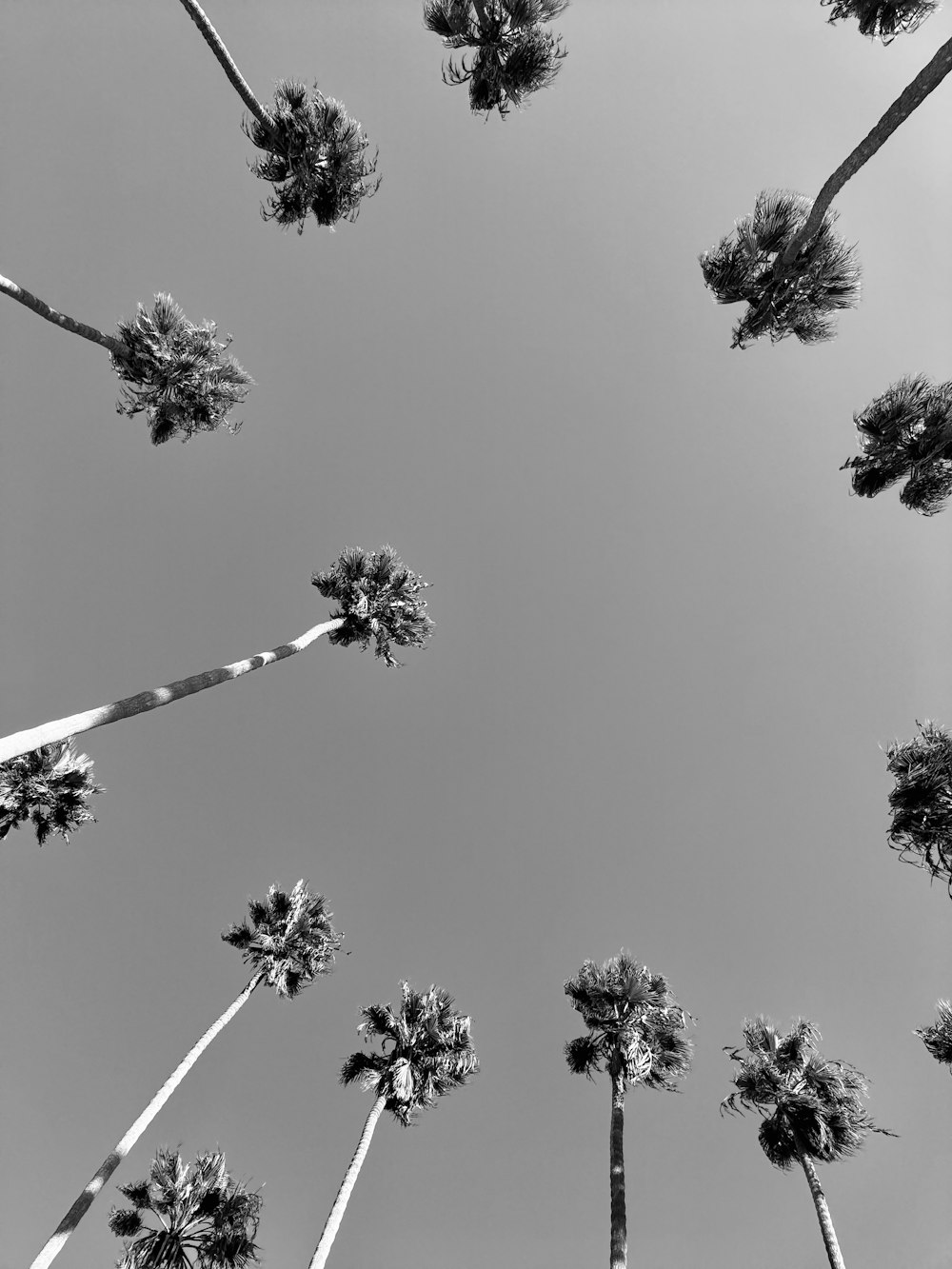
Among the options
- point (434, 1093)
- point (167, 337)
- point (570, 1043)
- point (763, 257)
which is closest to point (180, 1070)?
point (434, 1093)

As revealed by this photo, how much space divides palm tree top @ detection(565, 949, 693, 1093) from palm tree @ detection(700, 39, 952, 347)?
1374 cm

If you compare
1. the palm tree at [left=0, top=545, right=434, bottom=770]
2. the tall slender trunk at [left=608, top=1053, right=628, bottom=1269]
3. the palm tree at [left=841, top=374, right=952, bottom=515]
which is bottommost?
the tall slender trunk at [left=608, top=1053, right=628, bottom=1269]

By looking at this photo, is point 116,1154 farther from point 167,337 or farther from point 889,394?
point 889,394

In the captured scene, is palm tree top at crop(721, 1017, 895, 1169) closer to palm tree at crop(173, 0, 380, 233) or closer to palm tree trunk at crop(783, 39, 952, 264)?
palm tree trunk at crop(783, 39, 952, 264)

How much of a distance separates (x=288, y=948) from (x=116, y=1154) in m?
5.33

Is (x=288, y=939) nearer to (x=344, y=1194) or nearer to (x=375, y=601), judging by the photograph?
(x=344, y=1194)

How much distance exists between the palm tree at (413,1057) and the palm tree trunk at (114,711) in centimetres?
953

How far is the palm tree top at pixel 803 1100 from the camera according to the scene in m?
11.2

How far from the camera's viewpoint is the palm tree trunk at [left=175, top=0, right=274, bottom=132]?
26.3 feet

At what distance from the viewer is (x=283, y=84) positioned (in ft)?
31.8

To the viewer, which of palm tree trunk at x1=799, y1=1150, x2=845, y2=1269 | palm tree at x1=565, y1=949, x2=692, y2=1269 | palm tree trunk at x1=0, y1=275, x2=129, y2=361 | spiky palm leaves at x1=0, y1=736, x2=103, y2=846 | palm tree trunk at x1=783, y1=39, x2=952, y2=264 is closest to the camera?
palm tree trunk at x1=783, y1=39, x2=952, y2=264

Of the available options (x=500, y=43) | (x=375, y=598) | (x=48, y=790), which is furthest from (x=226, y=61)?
(x=48, y=790)

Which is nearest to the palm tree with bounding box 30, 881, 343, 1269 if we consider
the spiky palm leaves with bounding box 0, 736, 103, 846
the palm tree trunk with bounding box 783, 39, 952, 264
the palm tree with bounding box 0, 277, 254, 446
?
the spiky palm leaves with bounding box 0, 736, 103, 846

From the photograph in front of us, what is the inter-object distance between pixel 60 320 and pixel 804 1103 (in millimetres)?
20520
